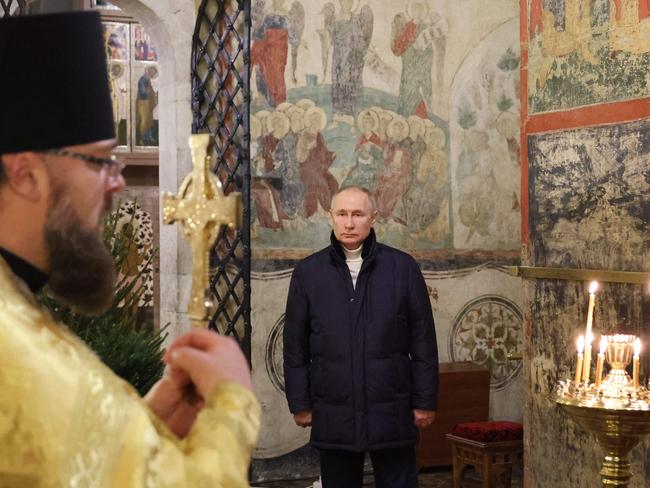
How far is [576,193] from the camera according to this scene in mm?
7332

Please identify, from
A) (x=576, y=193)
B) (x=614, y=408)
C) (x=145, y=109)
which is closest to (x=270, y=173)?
(x=576, y=193)

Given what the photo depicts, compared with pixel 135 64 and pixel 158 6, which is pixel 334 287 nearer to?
pixel 158 6

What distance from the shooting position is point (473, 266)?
437 inches

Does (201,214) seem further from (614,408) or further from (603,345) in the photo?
(603,345)

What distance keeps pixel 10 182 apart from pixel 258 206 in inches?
321

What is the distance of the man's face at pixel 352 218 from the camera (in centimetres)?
671

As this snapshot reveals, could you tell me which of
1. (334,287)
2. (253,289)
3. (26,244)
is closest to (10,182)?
(26,244)

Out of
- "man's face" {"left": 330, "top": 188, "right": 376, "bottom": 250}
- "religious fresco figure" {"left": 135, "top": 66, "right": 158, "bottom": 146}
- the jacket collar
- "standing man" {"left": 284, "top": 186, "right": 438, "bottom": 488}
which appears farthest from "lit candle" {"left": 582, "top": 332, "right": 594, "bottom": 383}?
"religious fresco figure" {"left": 135, "top": 66, "right": 158, "bottom": 146}

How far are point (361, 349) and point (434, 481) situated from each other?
3.74 metres

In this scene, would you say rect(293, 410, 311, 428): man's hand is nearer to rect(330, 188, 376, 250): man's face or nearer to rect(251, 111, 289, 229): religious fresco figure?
rect(330, 188, 376, 250): man's face

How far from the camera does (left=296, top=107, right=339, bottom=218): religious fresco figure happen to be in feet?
34.4

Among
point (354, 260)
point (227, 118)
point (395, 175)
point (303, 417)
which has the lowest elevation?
point (303, 417)

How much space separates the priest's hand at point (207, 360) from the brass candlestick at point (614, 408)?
4.06m

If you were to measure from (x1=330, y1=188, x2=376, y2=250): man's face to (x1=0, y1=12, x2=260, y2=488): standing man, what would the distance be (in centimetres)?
428
